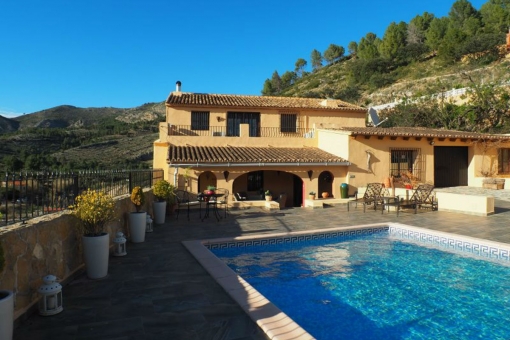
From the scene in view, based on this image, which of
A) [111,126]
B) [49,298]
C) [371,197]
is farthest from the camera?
[111,126]

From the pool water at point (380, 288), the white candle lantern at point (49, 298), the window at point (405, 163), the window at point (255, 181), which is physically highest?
the window at point (405, 163)

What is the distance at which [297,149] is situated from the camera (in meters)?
21.1

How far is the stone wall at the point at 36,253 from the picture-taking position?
4359 mm

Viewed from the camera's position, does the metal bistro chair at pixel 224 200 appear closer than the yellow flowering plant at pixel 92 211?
No

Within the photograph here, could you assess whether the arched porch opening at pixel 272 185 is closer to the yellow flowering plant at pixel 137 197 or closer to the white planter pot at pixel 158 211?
the white planter pot at pixel 158 211

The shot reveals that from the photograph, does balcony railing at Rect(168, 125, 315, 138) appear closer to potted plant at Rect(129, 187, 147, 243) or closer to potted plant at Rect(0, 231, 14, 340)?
potted plant at Rect(129, 187, 147, 243)

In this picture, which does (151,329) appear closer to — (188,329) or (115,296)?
(188,329)

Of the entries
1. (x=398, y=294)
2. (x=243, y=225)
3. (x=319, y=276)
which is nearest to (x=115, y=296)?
(x=319, y=276)

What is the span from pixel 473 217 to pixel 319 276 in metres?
9.41

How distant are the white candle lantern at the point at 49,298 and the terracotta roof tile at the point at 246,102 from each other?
17.5 meters

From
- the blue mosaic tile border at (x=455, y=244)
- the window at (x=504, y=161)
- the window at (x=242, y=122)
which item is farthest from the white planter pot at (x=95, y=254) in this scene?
the window at (x=504, y=161)

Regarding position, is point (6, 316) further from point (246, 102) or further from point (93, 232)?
point (246, 102)

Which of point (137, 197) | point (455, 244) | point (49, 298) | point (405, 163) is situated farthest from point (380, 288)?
point (405, 163)

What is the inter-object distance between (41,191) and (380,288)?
6.81 metres
